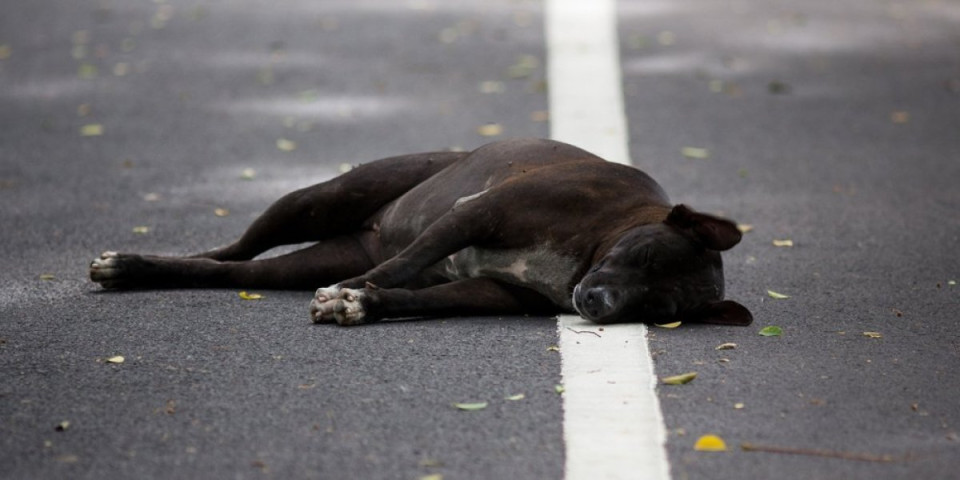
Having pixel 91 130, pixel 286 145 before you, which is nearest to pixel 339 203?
pixel 286 145

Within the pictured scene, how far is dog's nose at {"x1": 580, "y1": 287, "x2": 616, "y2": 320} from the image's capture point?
5.38m

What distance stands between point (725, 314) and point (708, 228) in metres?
0.41

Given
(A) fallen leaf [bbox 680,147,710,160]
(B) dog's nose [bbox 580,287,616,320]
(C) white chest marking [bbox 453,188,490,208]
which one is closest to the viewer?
(B) dog's nose [bbox 580,287,616,320]

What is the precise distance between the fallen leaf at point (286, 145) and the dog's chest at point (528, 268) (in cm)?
358

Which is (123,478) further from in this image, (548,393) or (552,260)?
(552,260)

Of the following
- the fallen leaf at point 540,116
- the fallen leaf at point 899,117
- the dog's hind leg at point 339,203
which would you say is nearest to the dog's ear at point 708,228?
the dog's hind leg at point 339,203

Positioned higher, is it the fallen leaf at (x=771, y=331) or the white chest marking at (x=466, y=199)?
the white chest marking at (x=466, y=199)

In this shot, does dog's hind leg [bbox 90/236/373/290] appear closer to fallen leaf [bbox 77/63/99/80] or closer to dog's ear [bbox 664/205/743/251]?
dog's ear [bbox 664/205/743/251]

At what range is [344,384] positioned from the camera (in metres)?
4.84

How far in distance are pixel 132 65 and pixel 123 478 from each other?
8.20m

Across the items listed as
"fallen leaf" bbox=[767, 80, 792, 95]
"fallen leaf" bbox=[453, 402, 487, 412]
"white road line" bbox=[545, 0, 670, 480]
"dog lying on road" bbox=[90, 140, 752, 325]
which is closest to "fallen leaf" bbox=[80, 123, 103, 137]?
"dog lying on road" bbox=[90, 140, 752, 325]

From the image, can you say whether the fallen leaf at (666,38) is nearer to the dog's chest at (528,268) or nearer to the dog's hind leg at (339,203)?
the dog's hind leg at (339,203)

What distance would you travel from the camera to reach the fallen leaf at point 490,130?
375 inches

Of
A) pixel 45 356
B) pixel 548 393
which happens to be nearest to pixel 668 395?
pixel 548 393
